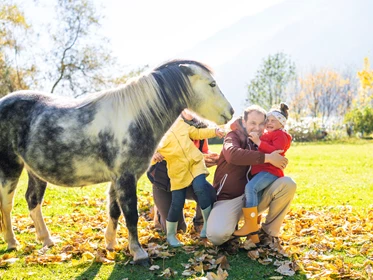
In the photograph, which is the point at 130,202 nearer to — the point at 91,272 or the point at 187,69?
the point at 91,272

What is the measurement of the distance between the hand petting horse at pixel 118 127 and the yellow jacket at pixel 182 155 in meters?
0.66

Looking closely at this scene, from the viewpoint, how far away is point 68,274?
4.00 metres

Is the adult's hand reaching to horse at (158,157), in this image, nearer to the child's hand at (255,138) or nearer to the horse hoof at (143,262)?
the child's hand at (255,138)

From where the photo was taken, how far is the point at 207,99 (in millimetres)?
4227

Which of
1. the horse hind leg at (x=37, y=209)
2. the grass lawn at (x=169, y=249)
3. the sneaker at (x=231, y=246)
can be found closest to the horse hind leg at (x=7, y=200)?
the grass lawn at (x=169, y=249)

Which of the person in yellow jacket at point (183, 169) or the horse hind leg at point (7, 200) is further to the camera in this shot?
the person in yellow jacket at point (183, 169)

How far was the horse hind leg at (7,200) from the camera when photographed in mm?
4590

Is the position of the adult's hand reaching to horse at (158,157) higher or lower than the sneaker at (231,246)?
higher

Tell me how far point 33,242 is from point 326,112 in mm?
72293

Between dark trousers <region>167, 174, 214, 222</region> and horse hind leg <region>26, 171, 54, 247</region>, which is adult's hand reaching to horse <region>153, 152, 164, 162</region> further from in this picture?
horse hind leg <region>26, 171, 54, 247</region>

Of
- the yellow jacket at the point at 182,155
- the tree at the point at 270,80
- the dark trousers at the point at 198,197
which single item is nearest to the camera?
the dark trousers at the point at 198,197

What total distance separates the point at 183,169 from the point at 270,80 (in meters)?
47.6

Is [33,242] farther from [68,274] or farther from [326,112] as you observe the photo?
[326,112]

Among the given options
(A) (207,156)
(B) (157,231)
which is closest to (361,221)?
(A) (207,156)
